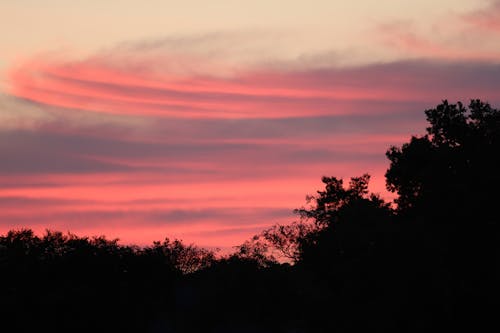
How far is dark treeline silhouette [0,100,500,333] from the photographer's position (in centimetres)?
6031

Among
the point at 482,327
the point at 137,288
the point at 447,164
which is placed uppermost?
the point at 447,164

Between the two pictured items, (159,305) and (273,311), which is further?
(273,311)

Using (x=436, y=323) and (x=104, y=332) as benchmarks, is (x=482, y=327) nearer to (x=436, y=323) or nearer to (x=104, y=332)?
(x=436, y=323)

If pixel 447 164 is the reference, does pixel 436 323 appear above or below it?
below

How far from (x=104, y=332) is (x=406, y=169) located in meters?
31.0

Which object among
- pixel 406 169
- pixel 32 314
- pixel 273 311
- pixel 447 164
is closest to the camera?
pixel 32 314

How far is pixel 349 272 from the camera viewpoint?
67250 mm

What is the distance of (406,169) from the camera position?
7975 cm

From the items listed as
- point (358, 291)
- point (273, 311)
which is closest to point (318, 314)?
point (358, 291)

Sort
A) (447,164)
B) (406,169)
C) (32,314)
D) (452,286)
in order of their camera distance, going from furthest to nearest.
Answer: (406,169) < (447,164) < (32,314) < (452,286)

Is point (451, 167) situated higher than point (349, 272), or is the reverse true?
point (451, 167)

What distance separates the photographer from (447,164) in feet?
230

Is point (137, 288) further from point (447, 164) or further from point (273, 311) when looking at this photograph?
point (447, 164)

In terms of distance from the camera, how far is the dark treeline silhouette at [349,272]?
60.3 metres
